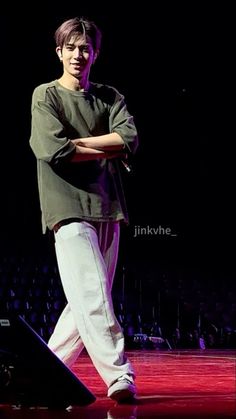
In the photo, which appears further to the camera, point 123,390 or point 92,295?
point 92,295

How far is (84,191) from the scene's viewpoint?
1843 mm

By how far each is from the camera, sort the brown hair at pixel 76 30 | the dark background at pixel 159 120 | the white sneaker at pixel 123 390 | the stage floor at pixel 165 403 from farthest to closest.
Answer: the dark background at pixel 159 120 < the brown hair at pixel 76 30 < the white sneaker at pixel 123 390 < the stage floor at pixel 165 403

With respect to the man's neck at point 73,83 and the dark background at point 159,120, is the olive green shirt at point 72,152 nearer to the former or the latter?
the man's neck at point 73,83

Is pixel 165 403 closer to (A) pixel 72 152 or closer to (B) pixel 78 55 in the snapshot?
(A) pixel 72 152

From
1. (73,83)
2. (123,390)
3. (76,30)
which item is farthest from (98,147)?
(123,390)

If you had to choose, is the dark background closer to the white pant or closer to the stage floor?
the stage floor

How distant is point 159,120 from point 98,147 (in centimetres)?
582

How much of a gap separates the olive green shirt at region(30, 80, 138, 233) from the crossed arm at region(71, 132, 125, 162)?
0.02 meters

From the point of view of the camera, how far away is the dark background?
21.1 feet

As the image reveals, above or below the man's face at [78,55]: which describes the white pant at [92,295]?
below

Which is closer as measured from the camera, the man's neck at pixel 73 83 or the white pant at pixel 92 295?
the white pant at pixel 92 295

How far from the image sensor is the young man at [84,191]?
1.75 metres

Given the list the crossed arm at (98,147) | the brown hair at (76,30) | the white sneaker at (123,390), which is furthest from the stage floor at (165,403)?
the brown hair at (76,30)

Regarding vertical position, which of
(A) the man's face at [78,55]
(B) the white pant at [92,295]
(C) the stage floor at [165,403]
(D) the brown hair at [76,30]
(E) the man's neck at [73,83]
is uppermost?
(D) the brown hair at [76,30]
